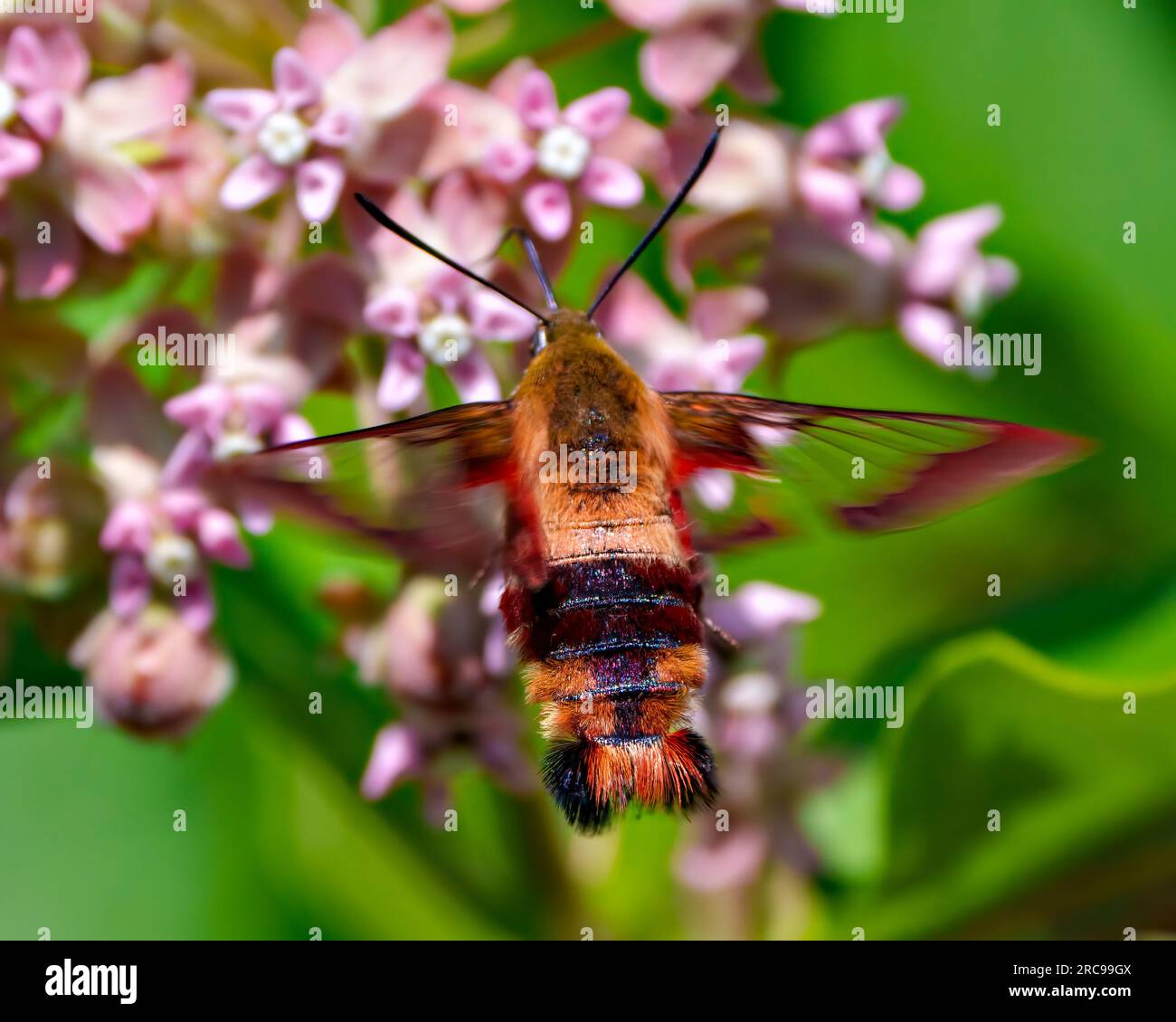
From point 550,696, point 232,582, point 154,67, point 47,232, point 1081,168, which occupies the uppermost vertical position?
point 1081,168

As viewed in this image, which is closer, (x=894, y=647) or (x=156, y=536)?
(x=156, y=536)

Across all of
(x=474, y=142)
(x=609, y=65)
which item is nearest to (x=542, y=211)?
(x=474, y=142)

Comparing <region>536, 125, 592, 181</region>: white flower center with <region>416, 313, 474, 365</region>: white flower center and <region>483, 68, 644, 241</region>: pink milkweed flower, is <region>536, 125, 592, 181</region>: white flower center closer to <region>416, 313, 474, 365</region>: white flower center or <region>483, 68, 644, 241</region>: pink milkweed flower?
<region>483, 68, 644, 241</region>: pink milkweed flower

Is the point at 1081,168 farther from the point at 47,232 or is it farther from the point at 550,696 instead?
the point at 47,232

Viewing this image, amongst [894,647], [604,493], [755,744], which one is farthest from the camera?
[894,647]

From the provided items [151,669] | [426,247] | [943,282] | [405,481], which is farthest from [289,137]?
[943,282]

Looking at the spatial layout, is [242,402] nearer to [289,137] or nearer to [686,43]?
[289,137]
